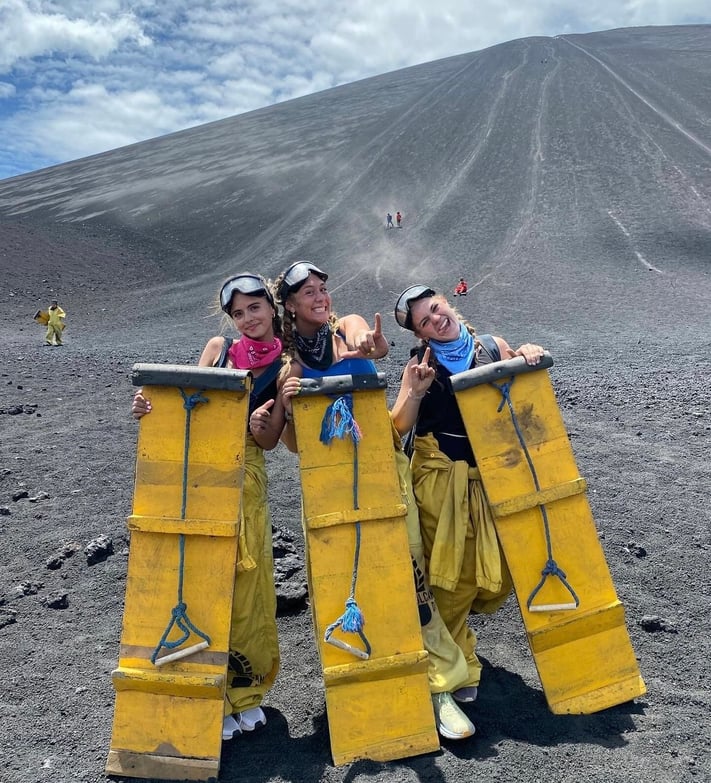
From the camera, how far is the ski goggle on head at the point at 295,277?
2828 mm

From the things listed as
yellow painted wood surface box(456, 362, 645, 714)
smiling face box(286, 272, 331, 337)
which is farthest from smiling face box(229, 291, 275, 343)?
yellow painted wood surface box(456, 362, 645, 714)

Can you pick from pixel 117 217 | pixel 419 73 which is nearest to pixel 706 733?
pixel 117 217

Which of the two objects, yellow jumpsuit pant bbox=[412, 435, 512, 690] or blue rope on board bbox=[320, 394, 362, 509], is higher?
blue rope on board bbox=[320, 394, 362, 509]

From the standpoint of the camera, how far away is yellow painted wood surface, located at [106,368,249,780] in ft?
8.61

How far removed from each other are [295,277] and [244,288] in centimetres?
22

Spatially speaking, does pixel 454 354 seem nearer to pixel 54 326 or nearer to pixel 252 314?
pixel 252 314

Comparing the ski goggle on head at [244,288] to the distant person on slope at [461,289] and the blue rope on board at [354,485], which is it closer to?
the blue rope on board at [354,485]

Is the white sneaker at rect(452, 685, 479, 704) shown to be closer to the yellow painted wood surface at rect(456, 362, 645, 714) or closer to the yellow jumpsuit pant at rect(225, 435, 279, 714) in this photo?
the yellow painted wood surface at rect(456, 362, 645, 714)

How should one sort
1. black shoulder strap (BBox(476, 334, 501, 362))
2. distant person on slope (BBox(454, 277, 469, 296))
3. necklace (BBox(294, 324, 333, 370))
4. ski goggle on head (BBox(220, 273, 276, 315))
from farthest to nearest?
distant person on slope (BBox(454, 277, 469, 296)) → black shoulder strap (BBox(476, 334, 501, 362)) → necklace (BBox(294, 324, 333, 370)) → ski goggle on head (BBox(220, 273, 276, 315))

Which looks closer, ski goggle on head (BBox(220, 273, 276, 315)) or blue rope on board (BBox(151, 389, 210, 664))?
blue rope on board (BBox(151, 389, 210, 664))

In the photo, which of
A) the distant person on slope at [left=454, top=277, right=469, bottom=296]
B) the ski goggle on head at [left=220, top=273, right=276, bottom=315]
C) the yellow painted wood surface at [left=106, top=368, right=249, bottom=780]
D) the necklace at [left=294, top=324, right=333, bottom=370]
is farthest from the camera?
the distant person on slope at [left=454, top=277, right=469, bottom=296]

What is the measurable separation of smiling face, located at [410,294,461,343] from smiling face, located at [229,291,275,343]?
0.63m

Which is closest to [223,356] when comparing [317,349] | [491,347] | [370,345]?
[317,349]

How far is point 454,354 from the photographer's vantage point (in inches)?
116
